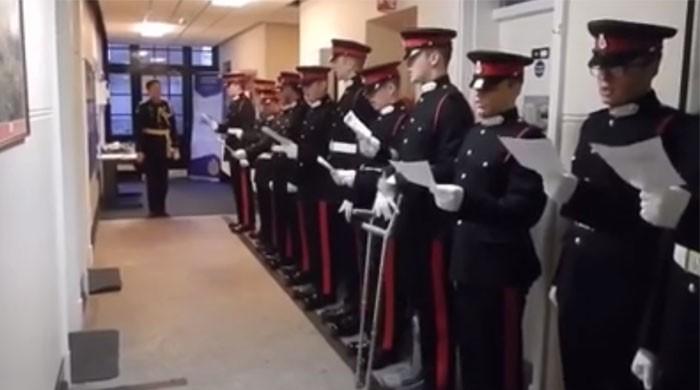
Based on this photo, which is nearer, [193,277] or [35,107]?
[35,107]

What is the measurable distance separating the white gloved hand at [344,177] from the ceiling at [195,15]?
4.48 metres

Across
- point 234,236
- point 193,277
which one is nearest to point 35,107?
point 193,277

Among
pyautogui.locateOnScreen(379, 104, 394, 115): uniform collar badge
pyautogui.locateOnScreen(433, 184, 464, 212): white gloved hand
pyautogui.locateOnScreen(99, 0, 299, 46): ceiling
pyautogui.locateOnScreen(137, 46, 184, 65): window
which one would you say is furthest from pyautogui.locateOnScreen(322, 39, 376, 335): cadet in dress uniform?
pyautogui.locateOnScreen(137, 46, 184, 65): window

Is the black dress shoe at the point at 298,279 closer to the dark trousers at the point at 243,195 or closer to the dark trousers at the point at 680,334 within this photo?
the dark trousers at the point at 243,195

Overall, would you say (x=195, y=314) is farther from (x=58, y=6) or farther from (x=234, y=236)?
(x=234, y=236)

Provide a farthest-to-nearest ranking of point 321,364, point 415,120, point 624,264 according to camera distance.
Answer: point 321,364 → point 415,120 → point 624,264

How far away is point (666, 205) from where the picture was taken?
1689mm

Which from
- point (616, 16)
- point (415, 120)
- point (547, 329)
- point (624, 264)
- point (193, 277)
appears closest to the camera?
point (624, 264)

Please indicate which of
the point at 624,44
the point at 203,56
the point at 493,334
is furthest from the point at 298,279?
the point at 203,56

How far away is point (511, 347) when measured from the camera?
272cm

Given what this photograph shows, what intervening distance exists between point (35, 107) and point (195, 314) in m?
2.33

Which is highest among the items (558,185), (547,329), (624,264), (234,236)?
(558,185)

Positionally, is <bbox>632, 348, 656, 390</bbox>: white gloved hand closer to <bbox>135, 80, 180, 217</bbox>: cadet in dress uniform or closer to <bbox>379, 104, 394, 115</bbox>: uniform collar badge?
<bbox>379, 104, 394, 115</bbox>: uniform collar badge

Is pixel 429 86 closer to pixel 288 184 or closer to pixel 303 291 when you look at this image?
pixel 303 291
